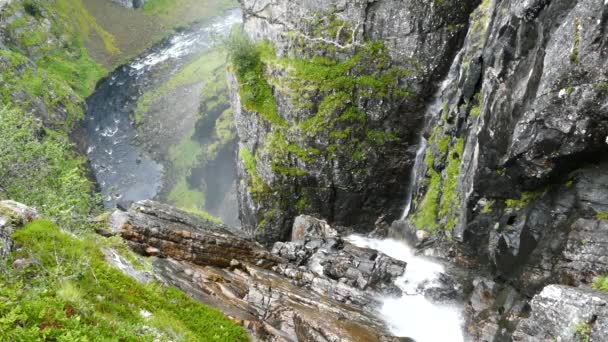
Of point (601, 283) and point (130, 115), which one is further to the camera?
point (130, 115)

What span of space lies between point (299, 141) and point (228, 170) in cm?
2416

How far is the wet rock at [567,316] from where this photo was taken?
13.5 meters

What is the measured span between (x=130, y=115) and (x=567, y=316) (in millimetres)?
71890

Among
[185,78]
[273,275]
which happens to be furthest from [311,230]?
[185,78]

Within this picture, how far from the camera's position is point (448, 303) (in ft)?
81.6

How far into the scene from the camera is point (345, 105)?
3753 centimetres

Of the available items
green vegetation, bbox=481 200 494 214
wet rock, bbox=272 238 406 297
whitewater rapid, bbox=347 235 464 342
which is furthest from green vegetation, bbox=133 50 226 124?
green vegetation, bbox=481 200 494 214

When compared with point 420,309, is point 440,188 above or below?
above

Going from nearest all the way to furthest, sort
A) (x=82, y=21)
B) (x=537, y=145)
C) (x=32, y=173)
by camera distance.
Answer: (x=537, y=145), (x=32, y=173), (x=82, y=21)

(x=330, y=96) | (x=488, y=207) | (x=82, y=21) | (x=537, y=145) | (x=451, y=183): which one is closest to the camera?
(x=537, y=145)

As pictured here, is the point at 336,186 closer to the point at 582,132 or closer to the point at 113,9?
the point at 582,132

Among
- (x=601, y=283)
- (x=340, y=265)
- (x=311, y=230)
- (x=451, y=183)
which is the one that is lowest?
(x=340, y=265)

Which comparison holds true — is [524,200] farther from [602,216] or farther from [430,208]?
[430,208]

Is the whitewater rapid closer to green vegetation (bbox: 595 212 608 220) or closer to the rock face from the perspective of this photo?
the rock face
